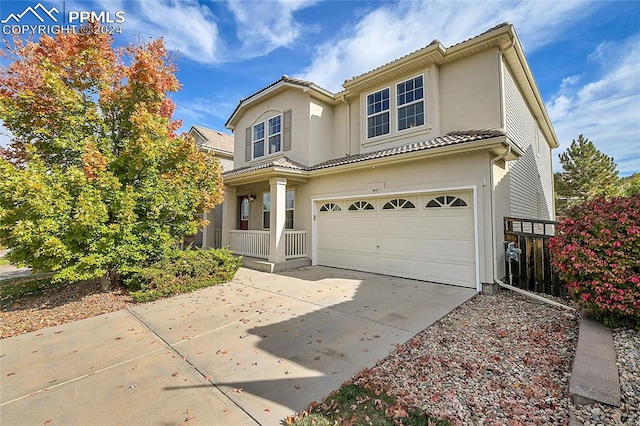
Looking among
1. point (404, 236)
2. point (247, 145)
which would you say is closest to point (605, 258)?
point (404, 236)

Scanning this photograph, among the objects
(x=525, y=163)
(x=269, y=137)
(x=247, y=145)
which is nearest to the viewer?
(x=525, y=163)

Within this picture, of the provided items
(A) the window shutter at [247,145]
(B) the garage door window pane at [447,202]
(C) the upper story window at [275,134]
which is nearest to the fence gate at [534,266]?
(B) the garage door window pane at [447,202]

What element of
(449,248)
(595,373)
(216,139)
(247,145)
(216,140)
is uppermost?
(216,139)

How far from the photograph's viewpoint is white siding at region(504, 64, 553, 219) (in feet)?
28.1

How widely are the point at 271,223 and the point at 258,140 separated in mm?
5333

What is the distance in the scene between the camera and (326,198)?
10.0m

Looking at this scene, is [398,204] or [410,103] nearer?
[398,204]

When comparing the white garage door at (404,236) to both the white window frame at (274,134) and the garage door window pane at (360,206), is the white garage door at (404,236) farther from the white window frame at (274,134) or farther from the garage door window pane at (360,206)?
the white window frame at (274,134)

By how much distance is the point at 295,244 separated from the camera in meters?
10.3

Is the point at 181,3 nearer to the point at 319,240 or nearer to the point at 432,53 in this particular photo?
the point at 432,53

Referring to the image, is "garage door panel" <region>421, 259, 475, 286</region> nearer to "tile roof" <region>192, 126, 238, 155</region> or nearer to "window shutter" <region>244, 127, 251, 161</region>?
"window shutter" <region>244, 127, 251, 161</region>

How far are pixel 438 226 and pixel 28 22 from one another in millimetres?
13129

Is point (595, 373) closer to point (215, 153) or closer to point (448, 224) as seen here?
point (448, 224)

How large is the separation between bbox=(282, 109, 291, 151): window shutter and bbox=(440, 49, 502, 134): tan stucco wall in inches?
239
